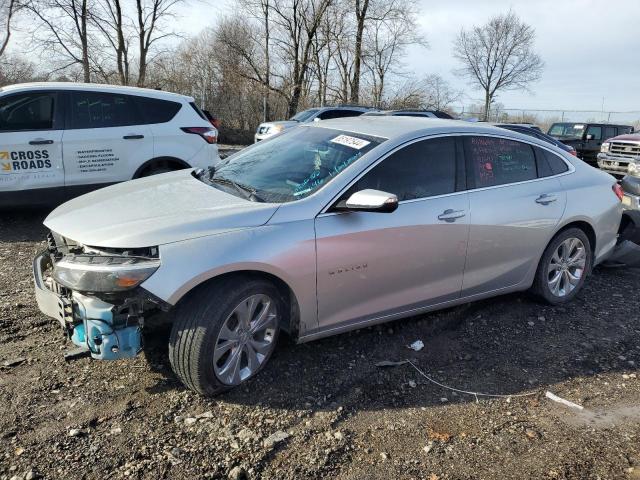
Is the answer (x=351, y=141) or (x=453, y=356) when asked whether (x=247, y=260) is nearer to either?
(x=351, y=141)

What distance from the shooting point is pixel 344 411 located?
312 centimetres

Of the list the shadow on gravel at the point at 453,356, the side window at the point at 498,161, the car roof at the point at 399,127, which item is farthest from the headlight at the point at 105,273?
the side window at the point at 498,161

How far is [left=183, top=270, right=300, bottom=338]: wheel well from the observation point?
3.04 meters

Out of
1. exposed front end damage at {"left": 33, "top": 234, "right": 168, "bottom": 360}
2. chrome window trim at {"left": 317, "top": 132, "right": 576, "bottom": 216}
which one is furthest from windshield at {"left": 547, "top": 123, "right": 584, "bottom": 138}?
exposed front end damage at {"left": 33, "top": 234, "right": 168, "bottom": 360}


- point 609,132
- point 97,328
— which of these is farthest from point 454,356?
point 609,132

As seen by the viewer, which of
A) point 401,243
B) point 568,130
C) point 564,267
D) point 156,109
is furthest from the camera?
point 568,130

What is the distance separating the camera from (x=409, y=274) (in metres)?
3.69

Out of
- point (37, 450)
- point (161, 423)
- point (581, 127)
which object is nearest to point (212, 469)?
point (161, 423)

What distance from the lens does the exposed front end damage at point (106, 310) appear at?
2826 millimetres

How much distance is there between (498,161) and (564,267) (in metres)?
1.32

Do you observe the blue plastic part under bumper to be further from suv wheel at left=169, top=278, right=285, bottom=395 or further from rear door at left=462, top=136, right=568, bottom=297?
rear door at left=462, top=136, right=568, bottom=297

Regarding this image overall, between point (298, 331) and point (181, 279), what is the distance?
89 centimetres

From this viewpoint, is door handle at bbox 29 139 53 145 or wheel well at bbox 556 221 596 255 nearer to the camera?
wheel well at bbox 556 221 596 255

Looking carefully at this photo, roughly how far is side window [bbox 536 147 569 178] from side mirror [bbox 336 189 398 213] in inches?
78.8
